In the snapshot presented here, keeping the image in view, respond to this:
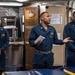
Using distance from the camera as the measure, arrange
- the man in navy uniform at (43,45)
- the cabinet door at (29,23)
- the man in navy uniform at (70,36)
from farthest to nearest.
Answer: the cabinet door at (29,23), the man in navy uniform at (70,36), the man in navy uniform at (43,45)

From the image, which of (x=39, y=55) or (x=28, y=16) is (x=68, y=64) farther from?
(x=28, y=16)

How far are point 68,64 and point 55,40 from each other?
700 millimetres

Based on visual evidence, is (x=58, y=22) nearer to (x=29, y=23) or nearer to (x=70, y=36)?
(x=29, y=23)

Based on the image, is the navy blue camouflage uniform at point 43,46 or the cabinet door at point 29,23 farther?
the cabinet door at point 29,23

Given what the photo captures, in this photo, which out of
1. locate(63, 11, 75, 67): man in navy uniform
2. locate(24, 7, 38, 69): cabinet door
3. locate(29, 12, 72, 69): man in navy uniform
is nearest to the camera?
locate(29, 12, 72, 69): man in navy uniform

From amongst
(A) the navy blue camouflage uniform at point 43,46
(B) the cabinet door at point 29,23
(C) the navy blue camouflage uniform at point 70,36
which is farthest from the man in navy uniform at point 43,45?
(B) the cabinet door at point 29,23

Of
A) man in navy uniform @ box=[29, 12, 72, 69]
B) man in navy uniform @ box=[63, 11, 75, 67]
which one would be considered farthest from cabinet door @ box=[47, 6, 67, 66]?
man in navy uniform @ box=[29, 12, 72, 69]

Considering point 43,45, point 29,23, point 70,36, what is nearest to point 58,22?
point 29,23

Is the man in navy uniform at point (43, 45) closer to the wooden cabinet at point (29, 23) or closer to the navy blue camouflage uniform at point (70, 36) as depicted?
the navy blue camouflage uniform at point (70, 36)

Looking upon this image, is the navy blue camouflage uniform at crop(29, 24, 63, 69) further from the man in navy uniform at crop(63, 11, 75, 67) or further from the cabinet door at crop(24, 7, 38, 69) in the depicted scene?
the cabinet door at crop(24, 7, 38, 69)

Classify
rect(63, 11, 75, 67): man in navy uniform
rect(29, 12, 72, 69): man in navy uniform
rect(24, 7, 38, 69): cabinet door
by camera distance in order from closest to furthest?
rect(29, 12, 72, 69): man in navy uniform → rect(63, 11, 75, 67): man in navy uniform → rect(24, 7, 38, 69): cabinet door

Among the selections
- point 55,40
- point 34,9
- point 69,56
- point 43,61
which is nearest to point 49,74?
point 43,61

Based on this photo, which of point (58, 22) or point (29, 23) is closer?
point (58, 22)

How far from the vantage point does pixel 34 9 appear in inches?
271
